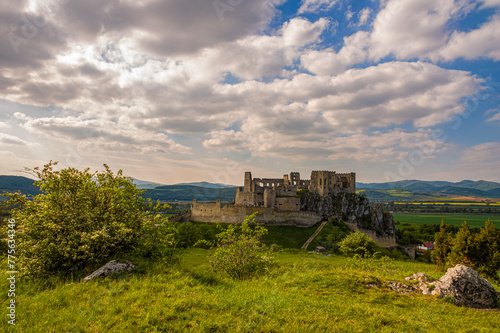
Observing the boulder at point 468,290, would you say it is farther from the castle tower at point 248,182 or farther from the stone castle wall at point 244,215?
the castle tower at point 248,182

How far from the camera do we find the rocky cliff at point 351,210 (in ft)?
253

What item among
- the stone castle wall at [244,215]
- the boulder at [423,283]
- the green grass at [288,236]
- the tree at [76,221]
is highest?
the tree at [76,221]

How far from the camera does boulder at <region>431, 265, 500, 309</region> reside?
36.4ft

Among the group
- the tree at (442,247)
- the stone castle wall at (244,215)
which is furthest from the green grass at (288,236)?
the tree at (442,247)

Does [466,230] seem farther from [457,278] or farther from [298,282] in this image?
[298,282]

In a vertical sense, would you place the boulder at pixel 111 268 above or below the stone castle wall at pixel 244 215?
above

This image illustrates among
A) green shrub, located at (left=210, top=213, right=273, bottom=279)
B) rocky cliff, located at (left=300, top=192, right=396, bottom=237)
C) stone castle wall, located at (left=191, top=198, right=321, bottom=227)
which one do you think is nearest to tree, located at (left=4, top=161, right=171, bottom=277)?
green shrub, located at (left=210, top=213, right=273, bottom=279)

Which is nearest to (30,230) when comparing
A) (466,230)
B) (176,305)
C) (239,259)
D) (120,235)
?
(120,235)

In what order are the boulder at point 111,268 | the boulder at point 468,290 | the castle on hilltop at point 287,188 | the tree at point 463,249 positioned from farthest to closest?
the castle on hilltop at point 287,188
the tree at point 463,249
the boulder at point 111,268
the boulder at point 468,290

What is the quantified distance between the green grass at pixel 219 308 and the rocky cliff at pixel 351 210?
66044 mm

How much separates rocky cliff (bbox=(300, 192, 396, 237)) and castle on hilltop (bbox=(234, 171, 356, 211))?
11.4 feet

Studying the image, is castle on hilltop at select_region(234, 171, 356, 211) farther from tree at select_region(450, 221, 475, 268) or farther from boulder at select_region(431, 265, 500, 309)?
boulder at select_region(431, 265, 500, 309)

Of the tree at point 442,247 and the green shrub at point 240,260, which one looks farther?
the tree at point 442,247

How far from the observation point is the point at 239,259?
14.6 m
